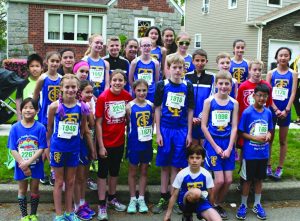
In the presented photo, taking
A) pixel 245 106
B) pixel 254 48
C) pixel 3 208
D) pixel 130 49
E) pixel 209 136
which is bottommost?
pixel 3 208

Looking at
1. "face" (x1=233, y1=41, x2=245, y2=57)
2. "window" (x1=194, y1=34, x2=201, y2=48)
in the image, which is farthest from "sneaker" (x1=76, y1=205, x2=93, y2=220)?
"window" (x1=194, y1=34, x2=201, y2=48)

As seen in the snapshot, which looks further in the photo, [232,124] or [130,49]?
[130,49]

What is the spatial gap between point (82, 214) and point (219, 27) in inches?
976

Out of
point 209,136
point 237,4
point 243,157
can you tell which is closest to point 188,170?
point 209,136

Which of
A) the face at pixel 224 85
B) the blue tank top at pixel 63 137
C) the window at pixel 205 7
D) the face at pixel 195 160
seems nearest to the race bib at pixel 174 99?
the face at pixel 224 85

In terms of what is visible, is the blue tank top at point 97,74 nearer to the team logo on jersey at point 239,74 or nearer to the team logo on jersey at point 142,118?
the team logo on jersey at point 142,118

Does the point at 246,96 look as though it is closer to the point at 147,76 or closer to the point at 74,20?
the point at 147,76

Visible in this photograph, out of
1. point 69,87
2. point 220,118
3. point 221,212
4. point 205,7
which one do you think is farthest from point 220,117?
point 205,7

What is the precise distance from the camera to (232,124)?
5293 millimetres

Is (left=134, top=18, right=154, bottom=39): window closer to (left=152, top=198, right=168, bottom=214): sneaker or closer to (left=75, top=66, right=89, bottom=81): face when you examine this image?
(left=75, top=66, right=89, bottom=81): face

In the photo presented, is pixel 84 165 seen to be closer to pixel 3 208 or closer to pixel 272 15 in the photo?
pixel 3 208

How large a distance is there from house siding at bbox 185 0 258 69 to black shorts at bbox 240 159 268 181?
Answer: 796 inches

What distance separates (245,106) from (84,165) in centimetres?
251

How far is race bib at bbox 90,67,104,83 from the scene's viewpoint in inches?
238
